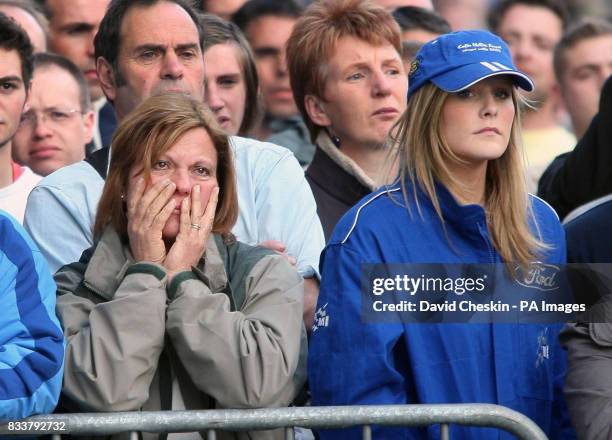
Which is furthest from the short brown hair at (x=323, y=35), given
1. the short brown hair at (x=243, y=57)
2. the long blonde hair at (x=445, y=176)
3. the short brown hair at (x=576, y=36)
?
the short brown hair at (x=576, y=36)

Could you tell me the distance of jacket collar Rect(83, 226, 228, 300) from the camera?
4613 millimetres

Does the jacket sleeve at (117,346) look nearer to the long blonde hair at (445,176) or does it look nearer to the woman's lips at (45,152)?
the long blonde hair at (445,176)

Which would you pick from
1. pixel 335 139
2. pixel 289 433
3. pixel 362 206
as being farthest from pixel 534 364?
pixel 335 139

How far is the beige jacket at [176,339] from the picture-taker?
4.36 metres

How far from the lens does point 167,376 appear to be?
14.8ft

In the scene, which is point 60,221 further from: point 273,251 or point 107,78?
point 107,78

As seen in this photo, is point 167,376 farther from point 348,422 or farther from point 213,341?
point 348,422

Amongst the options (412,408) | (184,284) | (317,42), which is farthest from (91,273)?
(317,42)

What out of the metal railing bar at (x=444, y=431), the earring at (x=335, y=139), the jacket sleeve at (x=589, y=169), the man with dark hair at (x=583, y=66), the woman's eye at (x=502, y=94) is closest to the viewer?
the metal railing bar at (x=444, y=431)

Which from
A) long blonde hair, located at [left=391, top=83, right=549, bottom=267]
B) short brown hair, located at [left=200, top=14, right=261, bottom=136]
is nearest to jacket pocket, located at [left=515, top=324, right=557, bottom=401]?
long blonde hair, located at [left=391, top=83, right=549, bottom=267]

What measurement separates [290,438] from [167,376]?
0.48 metres

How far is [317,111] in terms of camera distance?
641cm

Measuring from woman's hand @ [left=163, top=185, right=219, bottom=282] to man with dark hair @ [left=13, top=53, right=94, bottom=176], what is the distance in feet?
8.10

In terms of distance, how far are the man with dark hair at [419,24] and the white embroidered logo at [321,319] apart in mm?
3294
